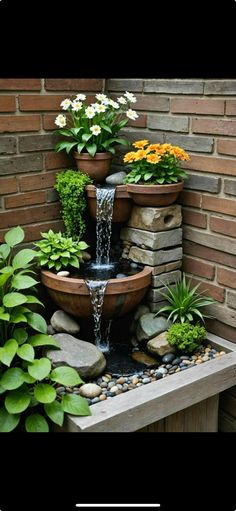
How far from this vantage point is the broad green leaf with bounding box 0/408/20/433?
8.27 ft

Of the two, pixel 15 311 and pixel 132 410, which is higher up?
pixel 15 311

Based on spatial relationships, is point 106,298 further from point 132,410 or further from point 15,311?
point 132,410

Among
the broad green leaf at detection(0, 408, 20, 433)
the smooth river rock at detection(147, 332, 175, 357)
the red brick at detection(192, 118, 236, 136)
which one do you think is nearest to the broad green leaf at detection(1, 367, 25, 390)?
the broad green leaf at detection(0, 408, 20, 433)

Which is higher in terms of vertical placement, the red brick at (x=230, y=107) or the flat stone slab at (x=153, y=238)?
the red brick at (x=230, y=107)

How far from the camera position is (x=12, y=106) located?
128 inches

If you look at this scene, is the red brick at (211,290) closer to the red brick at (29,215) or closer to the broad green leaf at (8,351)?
the red brick at (29,215)

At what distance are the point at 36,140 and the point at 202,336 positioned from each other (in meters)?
1.48

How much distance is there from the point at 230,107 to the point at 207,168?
37 cm

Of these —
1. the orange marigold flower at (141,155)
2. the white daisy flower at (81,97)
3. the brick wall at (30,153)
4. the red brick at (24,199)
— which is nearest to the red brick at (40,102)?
the brick wall at (30,153)

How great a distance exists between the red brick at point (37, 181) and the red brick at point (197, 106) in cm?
83

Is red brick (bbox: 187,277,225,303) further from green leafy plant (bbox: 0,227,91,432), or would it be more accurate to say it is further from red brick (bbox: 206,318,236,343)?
green leafy plant (bbox: 0,227,91,432)

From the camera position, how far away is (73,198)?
11.1 ft

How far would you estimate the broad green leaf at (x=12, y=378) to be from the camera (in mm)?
2561

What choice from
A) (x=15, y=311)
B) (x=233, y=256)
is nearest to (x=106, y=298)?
(x=15, y=311)
